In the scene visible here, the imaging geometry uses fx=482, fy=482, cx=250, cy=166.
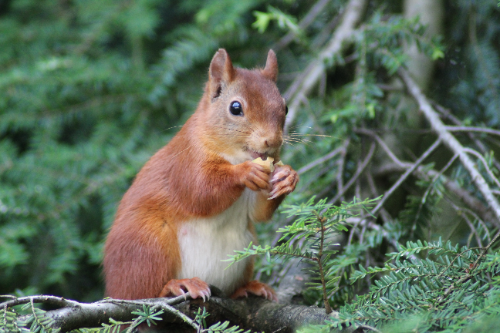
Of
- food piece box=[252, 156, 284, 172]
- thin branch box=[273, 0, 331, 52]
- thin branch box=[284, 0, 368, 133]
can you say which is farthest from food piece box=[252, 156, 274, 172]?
thin branch box=[273, 0, 331, 52]

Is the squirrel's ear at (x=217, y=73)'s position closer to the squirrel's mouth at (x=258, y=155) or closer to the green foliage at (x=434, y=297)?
the squirrel's mouth at (x=258, y=155)

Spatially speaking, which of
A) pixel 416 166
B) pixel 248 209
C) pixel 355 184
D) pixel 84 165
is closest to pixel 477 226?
pixel 416 166

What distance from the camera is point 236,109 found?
1.83 meters

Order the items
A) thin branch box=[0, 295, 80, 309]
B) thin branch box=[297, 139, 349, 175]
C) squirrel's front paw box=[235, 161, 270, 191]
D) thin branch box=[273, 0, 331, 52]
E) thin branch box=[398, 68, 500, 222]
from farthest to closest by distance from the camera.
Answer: thin branch box=[273, 0, 331, 52] → thin branch box=[297, 139, 349, 175] → squirrel's front paw box=[235, 161, 270, 191] → thin branch box=[398, 68, 500, 222] → thin branch box=[0, 295, 80, 309]

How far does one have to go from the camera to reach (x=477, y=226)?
1.69 meters

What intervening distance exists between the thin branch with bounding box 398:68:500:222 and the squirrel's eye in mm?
803

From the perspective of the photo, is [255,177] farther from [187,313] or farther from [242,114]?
[187,313]

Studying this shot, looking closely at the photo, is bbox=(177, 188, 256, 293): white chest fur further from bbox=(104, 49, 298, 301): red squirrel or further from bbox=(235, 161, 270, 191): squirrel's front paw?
bbox=(235, 161, 270, 191): squirrel's front paw

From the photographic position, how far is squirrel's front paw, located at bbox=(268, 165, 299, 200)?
160 cm

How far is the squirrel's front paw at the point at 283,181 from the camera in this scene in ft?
5.24

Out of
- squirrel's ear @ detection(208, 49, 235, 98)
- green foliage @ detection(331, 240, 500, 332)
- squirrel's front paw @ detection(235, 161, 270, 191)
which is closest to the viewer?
green foliage @ detection(331, 240, 500, 332)

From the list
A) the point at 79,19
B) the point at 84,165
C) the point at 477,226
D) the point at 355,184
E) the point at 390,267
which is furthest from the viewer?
the point at 79,19

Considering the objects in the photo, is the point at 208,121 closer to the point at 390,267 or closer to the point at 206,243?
the point at 206,243

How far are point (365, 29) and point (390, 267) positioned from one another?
1.41 metres
